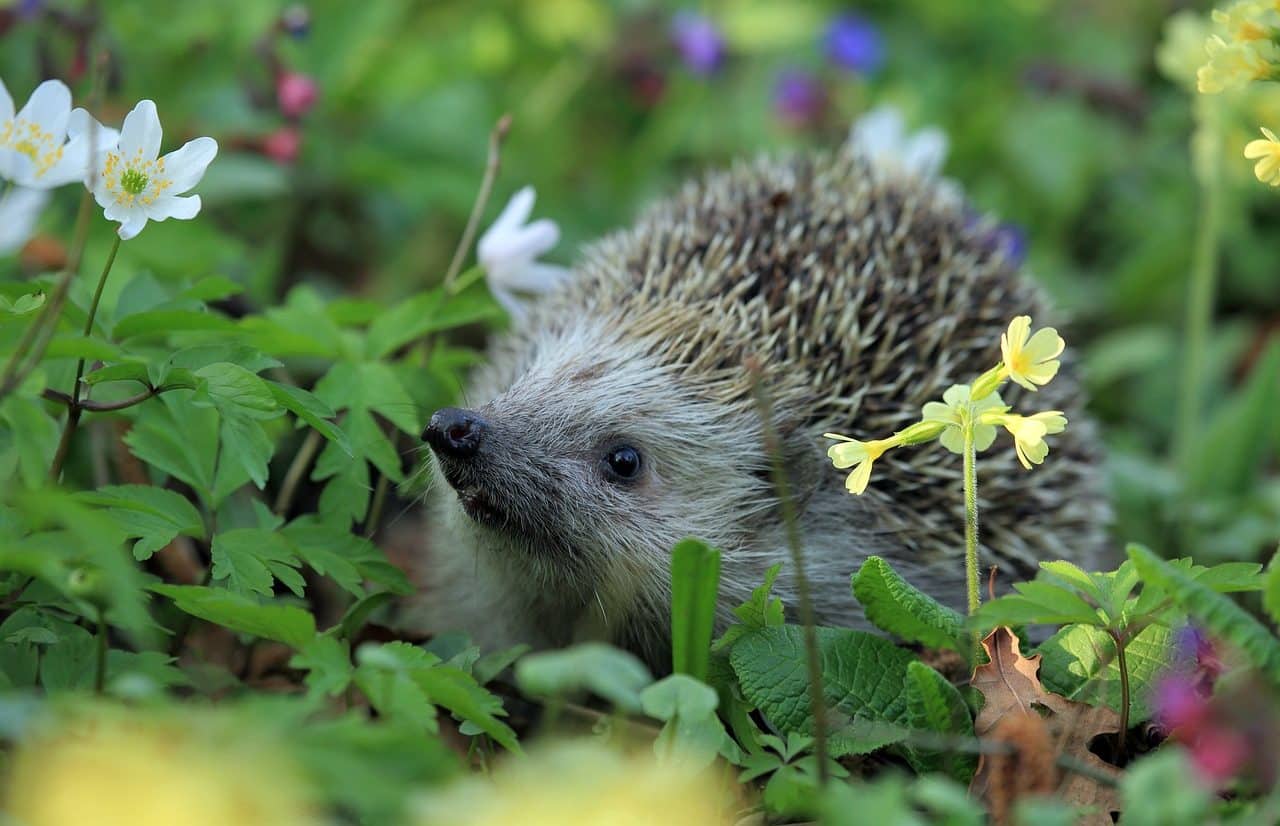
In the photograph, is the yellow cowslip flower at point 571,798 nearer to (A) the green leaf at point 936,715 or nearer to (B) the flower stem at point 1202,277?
(A) the green leaf at point 936,715

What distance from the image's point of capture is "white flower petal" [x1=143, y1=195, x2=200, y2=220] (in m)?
1.95

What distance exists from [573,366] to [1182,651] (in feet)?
4.13

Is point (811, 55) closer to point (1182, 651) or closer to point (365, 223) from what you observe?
point (365, 223)

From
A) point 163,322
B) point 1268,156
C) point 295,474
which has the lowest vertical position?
point 295,474

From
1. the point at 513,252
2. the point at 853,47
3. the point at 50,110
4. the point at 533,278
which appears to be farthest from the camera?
the point at 853,47

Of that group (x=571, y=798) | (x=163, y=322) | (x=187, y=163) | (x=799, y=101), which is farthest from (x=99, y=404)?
(x=799, y=101)

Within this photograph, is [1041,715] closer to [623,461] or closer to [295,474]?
[623,461]

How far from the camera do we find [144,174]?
194 centimetres

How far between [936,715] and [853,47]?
10.7 ft

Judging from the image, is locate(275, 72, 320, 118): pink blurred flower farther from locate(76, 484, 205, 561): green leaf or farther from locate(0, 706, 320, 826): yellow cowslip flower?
locate(0, 706, 320, 826): yellow cowslip flower

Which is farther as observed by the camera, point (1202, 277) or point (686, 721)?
point (1202, 277)

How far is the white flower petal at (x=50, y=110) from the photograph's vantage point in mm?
1846

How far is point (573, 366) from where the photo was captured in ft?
8.58

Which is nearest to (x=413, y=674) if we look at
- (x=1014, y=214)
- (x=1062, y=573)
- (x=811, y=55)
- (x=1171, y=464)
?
(x=1062, y=573)
